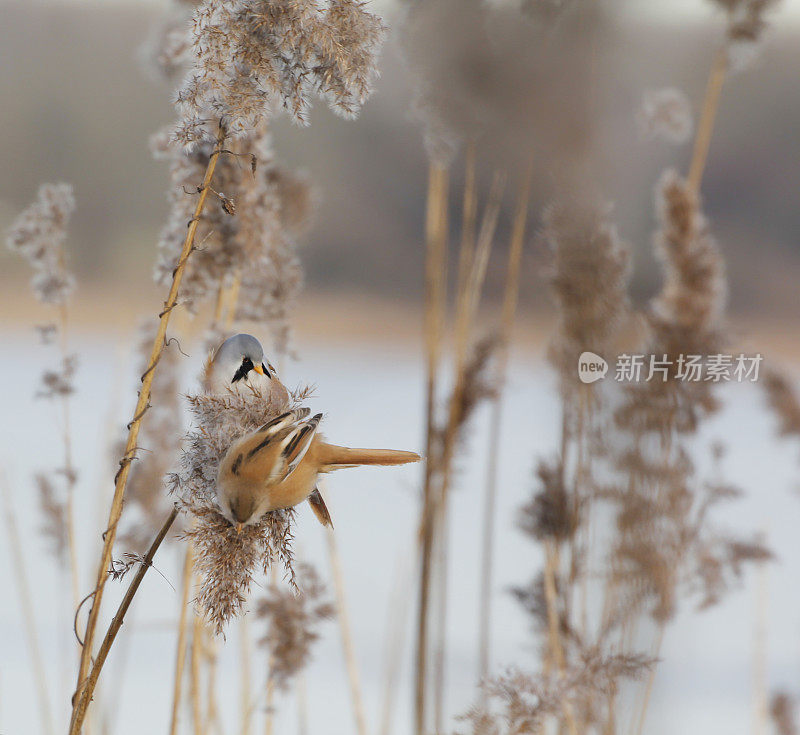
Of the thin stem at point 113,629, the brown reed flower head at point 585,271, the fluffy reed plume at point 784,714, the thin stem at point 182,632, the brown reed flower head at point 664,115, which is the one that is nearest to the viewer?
the thin stem at point 113,629

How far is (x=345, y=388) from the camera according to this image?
0.82 metres

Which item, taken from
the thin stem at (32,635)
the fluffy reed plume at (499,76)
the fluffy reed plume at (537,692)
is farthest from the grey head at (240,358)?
the thin stem at (32,635)

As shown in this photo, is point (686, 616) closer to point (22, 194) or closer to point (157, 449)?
point (157, 449)

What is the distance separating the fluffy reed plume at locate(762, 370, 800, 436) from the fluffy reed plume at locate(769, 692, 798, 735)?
344 millimetres

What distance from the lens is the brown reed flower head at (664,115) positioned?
763mm

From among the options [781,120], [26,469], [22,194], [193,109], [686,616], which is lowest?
[686,616]

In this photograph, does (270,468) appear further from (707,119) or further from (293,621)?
(707,119)

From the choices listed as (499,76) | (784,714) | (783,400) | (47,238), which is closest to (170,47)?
(47,238)

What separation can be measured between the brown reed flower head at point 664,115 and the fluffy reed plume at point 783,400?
0.92 ft

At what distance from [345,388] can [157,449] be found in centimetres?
24

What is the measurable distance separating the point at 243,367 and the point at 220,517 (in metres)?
0.08

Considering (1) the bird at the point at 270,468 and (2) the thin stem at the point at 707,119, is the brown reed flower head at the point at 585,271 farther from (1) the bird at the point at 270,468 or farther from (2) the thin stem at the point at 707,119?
(1) the bird at the point at 270,468

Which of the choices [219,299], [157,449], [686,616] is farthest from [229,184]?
[686,616]

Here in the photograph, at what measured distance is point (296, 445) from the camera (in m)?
0.29
